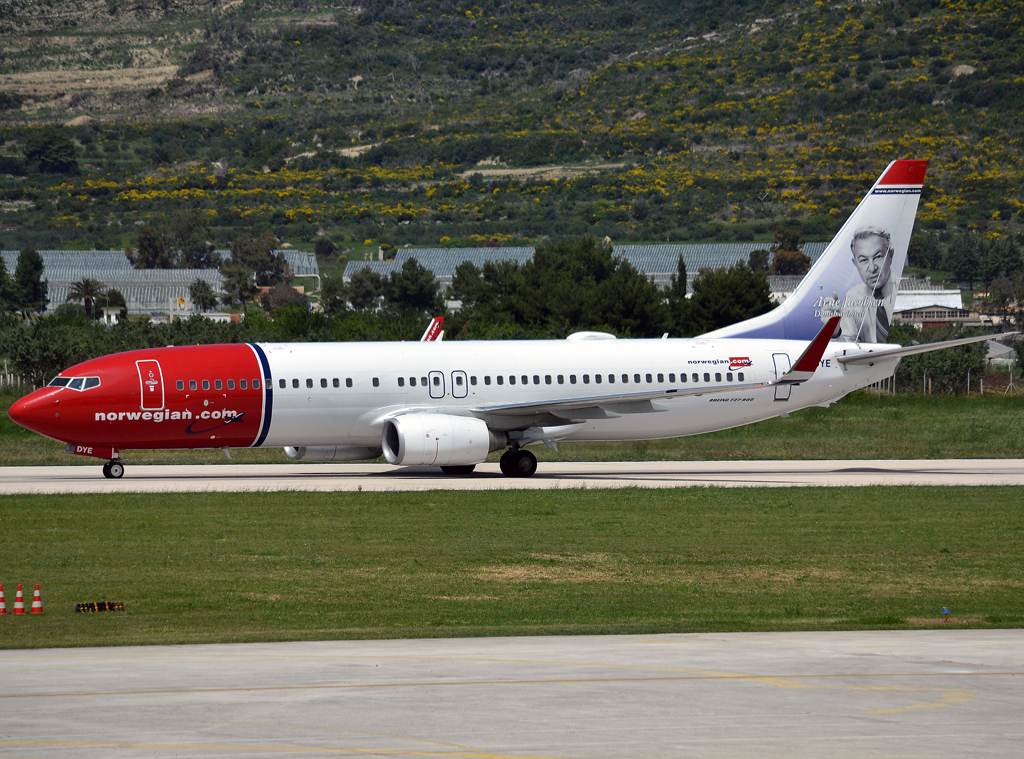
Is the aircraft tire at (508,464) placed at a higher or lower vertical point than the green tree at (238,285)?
lower

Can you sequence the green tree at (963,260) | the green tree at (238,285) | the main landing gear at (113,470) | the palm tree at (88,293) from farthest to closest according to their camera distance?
1. the green tree at (963,260)
2. the green tree at (238,285)
3. the palm tree at (88,293)
4. the main landing gear at (113,470)

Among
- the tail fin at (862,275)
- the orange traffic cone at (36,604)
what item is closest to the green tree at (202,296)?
the tail fin at (862,275)

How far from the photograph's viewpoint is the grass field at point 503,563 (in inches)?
696

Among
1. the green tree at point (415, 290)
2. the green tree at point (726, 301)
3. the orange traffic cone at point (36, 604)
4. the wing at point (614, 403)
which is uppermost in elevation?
the green tree at point (415, 290)

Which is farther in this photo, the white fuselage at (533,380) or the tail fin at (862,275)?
the tail fin at (862,275)

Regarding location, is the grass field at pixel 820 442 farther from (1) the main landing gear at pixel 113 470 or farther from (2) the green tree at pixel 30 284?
(2) the green tree at pixel 30 284

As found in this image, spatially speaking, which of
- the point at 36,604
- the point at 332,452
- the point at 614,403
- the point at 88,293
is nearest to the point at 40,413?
the point at 332,452

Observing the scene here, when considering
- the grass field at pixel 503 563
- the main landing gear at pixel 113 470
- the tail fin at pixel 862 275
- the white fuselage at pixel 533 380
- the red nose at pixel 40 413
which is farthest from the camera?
the tail fin at pixel 862 275

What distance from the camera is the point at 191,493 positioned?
3334cm

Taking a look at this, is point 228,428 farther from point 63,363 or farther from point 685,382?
point 63,363

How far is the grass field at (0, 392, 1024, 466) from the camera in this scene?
46688mm

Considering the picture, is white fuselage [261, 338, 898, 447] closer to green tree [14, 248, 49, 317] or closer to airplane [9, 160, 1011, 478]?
airplane [9, 160, 1011, 478]

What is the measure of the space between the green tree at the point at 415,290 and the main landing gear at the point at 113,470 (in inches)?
4355

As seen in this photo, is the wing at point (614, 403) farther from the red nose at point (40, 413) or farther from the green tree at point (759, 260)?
the green tree at point (759, 260)
